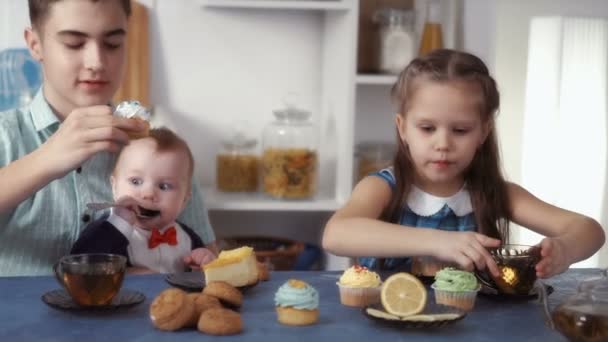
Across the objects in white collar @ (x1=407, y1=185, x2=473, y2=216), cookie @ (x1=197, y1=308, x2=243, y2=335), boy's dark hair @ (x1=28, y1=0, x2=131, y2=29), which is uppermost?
boy's dark hair @ (x1=28, y1=0, x2=131, y2=29)

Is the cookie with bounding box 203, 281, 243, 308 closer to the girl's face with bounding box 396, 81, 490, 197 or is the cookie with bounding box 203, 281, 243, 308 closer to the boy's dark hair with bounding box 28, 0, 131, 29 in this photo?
the girl's face with bounding box 396, 81, 490, 197

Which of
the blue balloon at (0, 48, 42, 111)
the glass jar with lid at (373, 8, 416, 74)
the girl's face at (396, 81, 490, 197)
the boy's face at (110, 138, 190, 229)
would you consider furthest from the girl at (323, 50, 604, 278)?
the blue balloon at (0, 48, 42, 111)

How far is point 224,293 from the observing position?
1.25 m

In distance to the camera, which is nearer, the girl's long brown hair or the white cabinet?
the girl's long brown hair

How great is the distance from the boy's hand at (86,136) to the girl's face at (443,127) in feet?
1.72

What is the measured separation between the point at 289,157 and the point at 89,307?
1649mm

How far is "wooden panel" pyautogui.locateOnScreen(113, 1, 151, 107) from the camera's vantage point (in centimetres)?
289

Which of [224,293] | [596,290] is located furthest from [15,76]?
[596,290]

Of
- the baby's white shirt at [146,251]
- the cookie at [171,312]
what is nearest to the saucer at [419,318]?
the cookie at [171,312]

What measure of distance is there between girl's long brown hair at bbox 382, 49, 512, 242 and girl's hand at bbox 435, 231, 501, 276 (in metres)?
0.38

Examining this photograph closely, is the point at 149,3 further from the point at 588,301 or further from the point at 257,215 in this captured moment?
the point at 588,301

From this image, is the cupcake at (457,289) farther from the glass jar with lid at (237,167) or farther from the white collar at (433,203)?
the glass jar with lid at (237,167)

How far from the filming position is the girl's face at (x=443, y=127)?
1.65 meters

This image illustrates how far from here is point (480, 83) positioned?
1.73 metres
